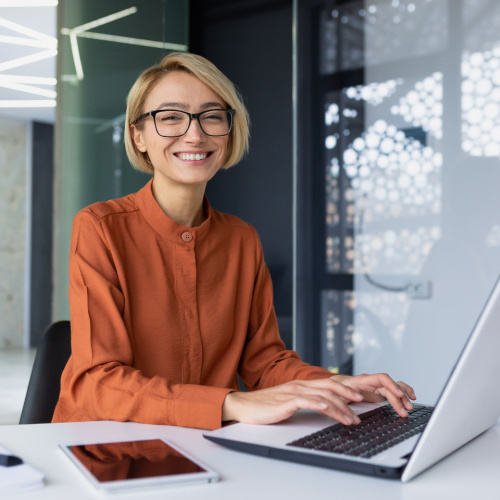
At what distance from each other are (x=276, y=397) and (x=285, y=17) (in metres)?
3.20

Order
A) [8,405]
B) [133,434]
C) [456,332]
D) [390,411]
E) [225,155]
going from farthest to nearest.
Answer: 1. [8,405]
2. [456,332]
3. [225,155]
4. [390,411]
5. [133,434]

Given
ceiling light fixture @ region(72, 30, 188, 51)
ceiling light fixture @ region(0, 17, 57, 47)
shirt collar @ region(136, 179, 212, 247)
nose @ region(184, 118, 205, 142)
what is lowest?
shirt collar @ region(136, 179, 212, 247)

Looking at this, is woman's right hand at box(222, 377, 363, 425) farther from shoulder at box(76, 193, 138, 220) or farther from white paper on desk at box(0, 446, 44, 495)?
shoulder at box(76, 193, 138, 220)

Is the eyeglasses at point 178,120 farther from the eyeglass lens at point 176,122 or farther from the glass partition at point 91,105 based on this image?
the glass partition at point 91,105

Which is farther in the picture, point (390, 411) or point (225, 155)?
point (225, 155)

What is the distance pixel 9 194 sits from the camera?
19.0ft

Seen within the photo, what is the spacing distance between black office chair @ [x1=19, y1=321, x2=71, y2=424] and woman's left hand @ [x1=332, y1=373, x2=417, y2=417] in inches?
26.9

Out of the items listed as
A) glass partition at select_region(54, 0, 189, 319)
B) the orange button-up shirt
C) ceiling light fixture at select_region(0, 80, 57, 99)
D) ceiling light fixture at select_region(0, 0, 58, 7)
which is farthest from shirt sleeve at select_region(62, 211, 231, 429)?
ceiling light fixture at select_region(0, 0, 58, 7)

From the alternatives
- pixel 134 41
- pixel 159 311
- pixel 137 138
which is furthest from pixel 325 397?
pixel 134 41

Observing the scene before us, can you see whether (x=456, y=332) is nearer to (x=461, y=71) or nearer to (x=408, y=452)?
(x=461, y=71)

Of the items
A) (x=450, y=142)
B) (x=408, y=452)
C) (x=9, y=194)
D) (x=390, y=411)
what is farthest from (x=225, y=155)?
(x=9, y=194)

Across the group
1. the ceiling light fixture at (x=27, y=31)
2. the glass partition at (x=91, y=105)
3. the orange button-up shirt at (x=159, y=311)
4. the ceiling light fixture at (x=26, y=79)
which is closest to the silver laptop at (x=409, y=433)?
the orange button-up shirt at (x=159, y=311)

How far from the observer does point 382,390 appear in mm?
1167

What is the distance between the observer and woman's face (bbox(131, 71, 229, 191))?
1582mm
